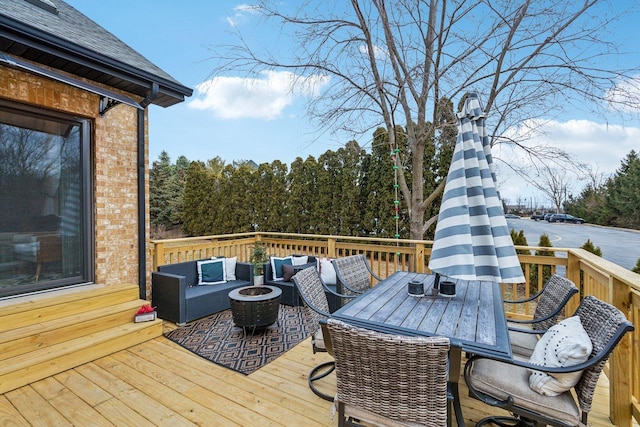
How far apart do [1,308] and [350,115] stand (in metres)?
5.97

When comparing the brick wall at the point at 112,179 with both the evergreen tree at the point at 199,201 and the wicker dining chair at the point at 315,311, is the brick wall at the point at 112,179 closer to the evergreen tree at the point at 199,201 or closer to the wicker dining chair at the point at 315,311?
the wicker dining chair at the point at 315,311

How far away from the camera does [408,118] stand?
20.4ft

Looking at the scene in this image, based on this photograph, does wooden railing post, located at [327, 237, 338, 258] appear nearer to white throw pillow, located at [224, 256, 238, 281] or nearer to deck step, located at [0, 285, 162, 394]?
white throw pillow, located at [224, 256, 238, 281]

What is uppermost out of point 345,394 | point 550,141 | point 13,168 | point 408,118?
point 408,118

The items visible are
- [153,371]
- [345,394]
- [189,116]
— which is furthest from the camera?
[189,116]

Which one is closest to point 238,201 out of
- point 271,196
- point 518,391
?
point 271,196

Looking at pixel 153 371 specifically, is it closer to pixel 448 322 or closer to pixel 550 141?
pixel 448 322

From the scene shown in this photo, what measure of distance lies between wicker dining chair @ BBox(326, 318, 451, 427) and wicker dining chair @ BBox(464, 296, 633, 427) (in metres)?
0.42

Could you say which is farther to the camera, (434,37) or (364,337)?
(434,37)

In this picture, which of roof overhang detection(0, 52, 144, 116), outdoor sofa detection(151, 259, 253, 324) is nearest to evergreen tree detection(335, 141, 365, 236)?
outdoor sofa detection(151, 259, 253, 324)

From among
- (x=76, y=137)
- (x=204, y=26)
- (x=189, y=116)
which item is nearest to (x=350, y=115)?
(x=204, y=26)

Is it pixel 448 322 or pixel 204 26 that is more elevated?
pixel 204 26

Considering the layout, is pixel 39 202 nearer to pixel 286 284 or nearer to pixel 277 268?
pixel 277 268

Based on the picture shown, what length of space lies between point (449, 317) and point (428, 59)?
5188mm
